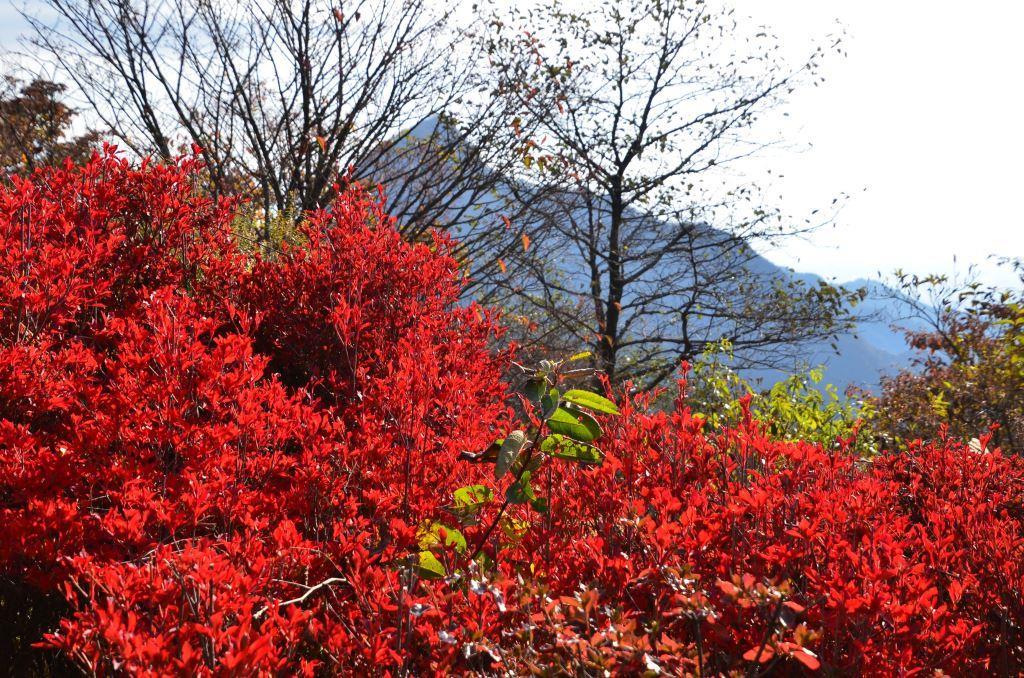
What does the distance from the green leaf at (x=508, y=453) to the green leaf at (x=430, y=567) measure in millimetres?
286

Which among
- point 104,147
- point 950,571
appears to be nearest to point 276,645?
point 950,571

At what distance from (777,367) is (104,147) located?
11.7 metres

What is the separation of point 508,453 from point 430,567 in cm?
37

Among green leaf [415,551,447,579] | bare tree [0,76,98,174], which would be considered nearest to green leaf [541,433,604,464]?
green leaf [415,551,447,579]

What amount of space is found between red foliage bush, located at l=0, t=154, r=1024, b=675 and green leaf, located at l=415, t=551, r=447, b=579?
10mm

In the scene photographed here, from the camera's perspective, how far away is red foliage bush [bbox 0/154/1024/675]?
5.17 feet

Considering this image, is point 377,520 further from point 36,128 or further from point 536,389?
point 36,128

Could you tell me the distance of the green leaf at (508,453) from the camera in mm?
1947

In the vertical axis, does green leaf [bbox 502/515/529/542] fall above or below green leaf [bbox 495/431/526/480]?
below


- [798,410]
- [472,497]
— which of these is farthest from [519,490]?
[798,410]

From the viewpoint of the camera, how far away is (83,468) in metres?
2.16

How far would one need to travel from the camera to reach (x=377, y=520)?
2137mm

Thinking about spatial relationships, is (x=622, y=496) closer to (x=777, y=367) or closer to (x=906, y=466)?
(x=906, y=466)

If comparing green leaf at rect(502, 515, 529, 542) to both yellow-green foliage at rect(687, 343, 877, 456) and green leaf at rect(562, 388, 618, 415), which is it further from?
yellow-green foliage at rect(687, 343, 877, 456)
